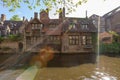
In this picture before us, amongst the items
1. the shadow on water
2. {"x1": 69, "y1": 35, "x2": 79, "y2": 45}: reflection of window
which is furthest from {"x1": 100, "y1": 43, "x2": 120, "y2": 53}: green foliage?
the shadow on water

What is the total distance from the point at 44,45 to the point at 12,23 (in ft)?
63.1

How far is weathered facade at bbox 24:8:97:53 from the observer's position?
43.6 m

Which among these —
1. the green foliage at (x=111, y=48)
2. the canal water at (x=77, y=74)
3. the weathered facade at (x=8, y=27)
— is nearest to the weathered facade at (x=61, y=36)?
the green foliage at (x=111, y=48)

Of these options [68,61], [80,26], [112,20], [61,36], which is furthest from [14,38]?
[112,20]

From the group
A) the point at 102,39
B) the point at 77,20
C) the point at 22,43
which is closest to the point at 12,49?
the point at 22,43

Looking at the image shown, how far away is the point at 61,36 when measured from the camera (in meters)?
44.8

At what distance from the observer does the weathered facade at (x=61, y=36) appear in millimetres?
43625

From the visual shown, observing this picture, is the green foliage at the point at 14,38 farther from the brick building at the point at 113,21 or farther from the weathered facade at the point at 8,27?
the brick building at the point at 113,21

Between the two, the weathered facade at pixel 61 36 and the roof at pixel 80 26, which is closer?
the weathered facade at pixel 61 36

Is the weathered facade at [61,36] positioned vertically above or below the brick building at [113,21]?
below

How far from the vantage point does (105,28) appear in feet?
195

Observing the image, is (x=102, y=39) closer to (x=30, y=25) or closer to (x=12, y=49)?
(x=30, y=25)

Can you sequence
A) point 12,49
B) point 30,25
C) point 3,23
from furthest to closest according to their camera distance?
point 3,23, point 30,25, point 12,49

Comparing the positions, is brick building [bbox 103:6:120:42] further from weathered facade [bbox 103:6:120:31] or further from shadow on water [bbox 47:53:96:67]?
shadow on water [bbox 47:53:96:67]
